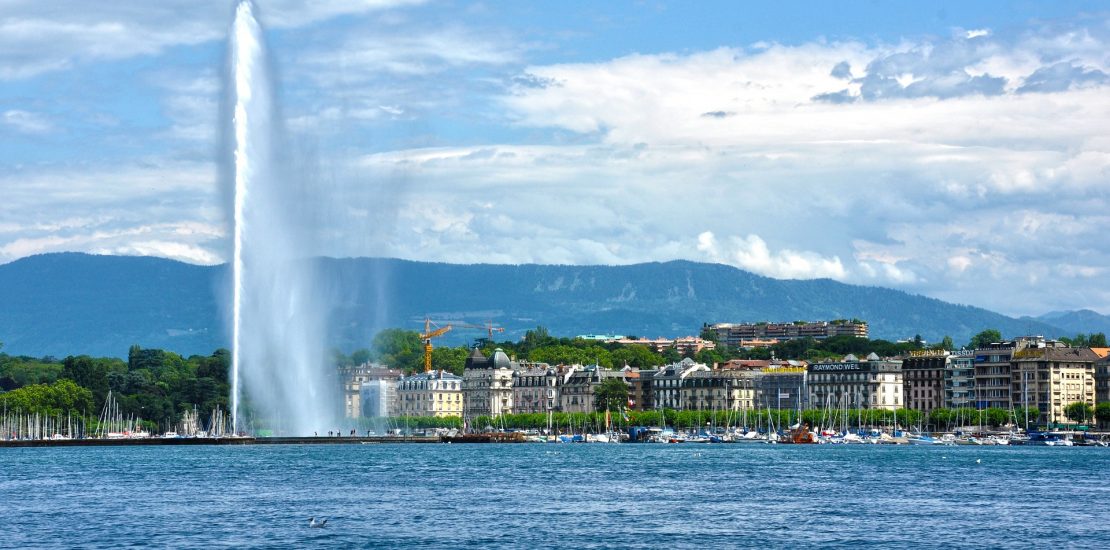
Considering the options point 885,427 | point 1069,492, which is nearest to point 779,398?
point 885,427

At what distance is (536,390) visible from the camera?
191500 millimetres

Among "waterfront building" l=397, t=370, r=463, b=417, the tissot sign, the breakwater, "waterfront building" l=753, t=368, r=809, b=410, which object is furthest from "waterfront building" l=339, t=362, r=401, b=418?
the tissot sign

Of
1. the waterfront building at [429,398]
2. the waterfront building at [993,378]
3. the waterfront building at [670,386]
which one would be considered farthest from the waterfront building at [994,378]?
the waterfront building at [429,398]

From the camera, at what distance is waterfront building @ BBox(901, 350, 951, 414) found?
16112cm

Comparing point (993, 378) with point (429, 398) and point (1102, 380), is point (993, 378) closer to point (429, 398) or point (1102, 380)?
→ point (1102, 380)

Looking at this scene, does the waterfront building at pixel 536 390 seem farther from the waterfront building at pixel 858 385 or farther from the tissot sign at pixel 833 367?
the waterfront building at pixel 858 385

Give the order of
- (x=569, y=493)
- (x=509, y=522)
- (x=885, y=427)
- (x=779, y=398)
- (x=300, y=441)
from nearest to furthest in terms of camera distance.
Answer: (x=509, y=522), (x=569, y=493), (x=300, y=441), (x=885, y=427), (x=779, y=398)

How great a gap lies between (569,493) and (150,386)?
125 metres

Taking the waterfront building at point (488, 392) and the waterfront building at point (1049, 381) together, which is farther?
the waterfront building at point (488, 392)

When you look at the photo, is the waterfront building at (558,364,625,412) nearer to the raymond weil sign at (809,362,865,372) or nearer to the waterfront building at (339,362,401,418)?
the raymond weil sign at (809,362,865,372)

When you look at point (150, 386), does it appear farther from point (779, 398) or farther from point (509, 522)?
point (509, 522)

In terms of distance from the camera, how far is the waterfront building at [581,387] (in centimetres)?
18312

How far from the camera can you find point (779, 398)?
17575 cm

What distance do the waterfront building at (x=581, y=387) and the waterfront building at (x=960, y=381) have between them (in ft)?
123
